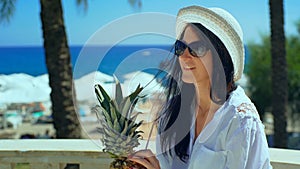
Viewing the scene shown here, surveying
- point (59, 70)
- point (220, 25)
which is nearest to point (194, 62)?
point (220, 25)

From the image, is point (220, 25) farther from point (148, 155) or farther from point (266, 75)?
point (266, 75)

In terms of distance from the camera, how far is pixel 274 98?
9.36 meters

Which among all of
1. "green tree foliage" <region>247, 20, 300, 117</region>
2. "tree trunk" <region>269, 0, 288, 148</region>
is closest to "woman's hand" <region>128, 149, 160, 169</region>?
"tree trunk" <region>269, 0, 288, 148</region>

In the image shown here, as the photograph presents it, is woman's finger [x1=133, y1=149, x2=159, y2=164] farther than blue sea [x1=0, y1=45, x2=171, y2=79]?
Yes

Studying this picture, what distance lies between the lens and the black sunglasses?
5.61ft

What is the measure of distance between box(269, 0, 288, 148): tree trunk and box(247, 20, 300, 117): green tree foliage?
47.8ft

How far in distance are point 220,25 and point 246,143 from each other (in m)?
0.40

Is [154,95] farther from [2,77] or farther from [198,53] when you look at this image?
[2,77]

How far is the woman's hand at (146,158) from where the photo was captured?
1.79 m

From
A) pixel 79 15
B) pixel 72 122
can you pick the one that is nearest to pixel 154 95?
pixel 72 122

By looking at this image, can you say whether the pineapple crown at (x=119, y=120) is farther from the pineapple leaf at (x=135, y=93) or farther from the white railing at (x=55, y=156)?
the white railing at (x=55, y=156)

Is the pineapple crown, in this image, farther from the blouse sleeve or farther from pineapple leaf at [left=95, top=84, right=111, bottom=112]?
the blouse sleeve

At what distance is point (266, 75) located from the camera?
28.0m

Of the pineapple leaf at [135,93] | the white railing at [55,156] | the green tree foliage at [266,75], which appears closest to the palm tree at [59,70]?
the white railing at [55,156]
